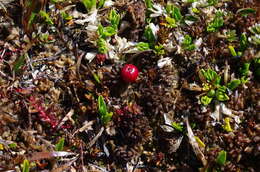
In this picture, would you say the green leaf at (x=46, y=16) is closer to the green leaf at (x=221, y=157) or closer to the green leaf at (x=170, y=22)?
the green leaf at (x=170, y=22)

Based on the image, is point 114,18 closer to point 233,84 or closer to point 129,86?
point 129,86

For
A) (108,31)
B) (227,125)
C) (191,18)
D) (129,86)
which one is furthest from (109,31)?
(227,125)

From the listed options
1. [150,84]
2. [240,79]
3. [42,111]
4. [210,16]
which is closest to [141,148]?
[150,84]

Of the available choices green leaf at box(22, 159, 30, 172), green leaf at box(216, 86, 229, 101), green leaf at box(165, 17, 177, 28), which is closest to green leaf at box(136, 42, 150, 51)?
green leaf at box(165, 17, 177, 28)

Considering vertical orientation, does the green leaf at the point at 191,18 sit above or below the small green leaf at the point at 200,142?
above

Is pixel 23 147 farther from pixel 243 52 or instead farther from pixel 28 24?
pixel 243 52

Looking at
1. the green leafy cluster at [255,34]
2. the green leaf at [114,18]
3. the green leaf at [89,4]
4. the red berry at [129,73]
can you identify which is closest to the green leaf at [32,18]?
the green leaf at [89,4]

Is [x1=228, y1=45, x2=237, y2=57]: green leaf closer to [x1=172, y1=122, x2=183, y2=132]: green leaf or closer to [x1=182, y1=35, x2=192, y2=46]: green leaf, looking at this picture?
[x1=182, y1=35, x2=192, y2=46]: green leaf
